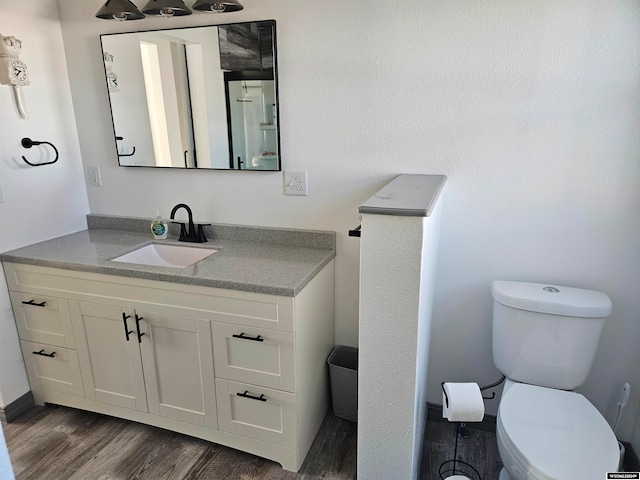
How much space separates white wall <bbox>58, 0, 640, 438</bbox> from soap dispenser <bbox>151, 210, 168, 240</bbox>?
424 millimetres

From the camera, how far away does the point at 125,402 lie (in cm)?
198

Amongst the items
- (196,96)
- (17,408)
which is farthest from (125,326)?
(196,96)

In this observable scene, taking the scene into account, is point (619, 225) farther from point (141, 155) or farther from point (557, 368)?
point (141, 155)

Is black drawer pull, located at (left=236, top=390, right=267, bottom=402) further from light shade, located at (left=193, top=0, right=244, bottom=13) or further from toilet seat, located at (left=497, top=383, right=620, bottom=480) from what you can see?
light shade, located at (left=193, top=0, right=244, bottom=13)

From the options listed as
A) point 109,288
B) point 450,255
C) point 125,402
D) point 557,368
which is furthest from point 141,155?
point 557,368

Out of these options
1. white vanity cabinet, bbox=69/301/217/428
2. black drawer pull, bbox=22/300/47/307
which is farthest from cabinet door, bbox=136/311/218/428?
black drawer pull, bbox=22/300/47/307

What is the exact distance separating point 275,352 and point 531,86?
140 centimetres

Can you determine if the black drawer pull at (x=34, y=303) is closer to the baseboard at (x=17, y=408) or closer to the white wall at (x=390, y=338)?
the baseboard at (x=17, y=408)

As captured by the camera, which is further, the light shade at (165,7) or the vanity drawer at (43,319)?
the vanity drawer at (43,319)

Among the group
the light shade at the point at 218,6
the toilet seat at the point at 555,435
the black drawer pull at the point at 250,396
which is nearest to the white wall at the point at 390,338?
the toilet seat at the point at 555,435

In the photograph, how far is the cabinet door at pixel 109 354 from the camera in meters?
1.87

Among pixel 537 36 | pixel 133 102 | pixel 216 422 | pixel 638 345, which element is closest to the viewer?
pixel 537 36

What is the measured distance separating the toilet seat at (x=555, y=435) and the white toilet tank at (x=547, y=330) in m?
0.09

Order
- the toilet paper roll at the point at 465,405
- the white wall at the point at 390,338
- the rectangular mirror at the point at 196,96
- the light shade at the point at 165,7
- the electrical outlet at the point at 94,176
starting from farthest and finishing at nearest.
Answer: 1. the electrical outlet at the point at 94,176
2. the rectangular mirror at the point at 196,96
3. the light shade at the point at 165,7
4. the toilet paper roll at the point at 465,405
5. the white wall at the point at 390,338
